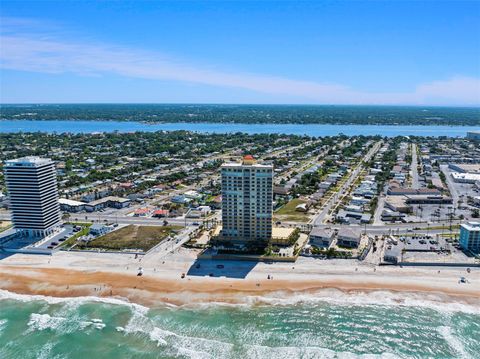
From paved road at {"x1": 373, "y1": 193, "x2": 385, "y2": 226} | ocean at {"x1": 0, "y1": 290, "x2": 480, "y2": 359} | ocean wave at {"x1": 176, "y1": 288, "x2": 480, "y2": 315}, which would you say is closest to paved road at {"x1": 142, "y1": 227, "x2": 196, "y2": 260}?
ocean at {"x1": 0, "y1": 290, "x2": 480, "y2": 359}

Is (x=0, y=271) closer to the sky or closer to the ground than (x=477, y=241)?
closer to the ground

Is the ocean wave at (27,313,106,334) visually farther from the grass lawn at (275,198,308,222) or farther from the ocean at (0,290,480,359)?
the grass lawn at (275,198,308,222)

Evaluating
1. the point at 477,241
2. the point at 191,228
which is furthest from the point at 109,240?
the point at 477,241

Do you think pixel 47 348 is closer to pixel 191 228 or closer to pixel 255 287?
pixel 255 287

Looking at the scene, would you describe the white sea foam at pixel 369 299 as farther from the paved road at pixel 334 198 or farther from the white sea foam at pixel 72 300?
the paved road at pixel 334 198

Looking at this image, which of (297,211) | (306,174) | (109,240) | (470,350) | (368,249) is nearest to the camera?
(470,350)

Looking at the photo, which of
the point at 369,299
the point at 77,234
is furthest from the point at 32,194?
the point at 369,299

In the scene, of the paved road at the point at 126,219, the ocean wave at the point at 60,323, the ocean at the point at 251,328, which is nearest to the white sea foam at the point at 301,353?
the ocean at the point at 251,328
